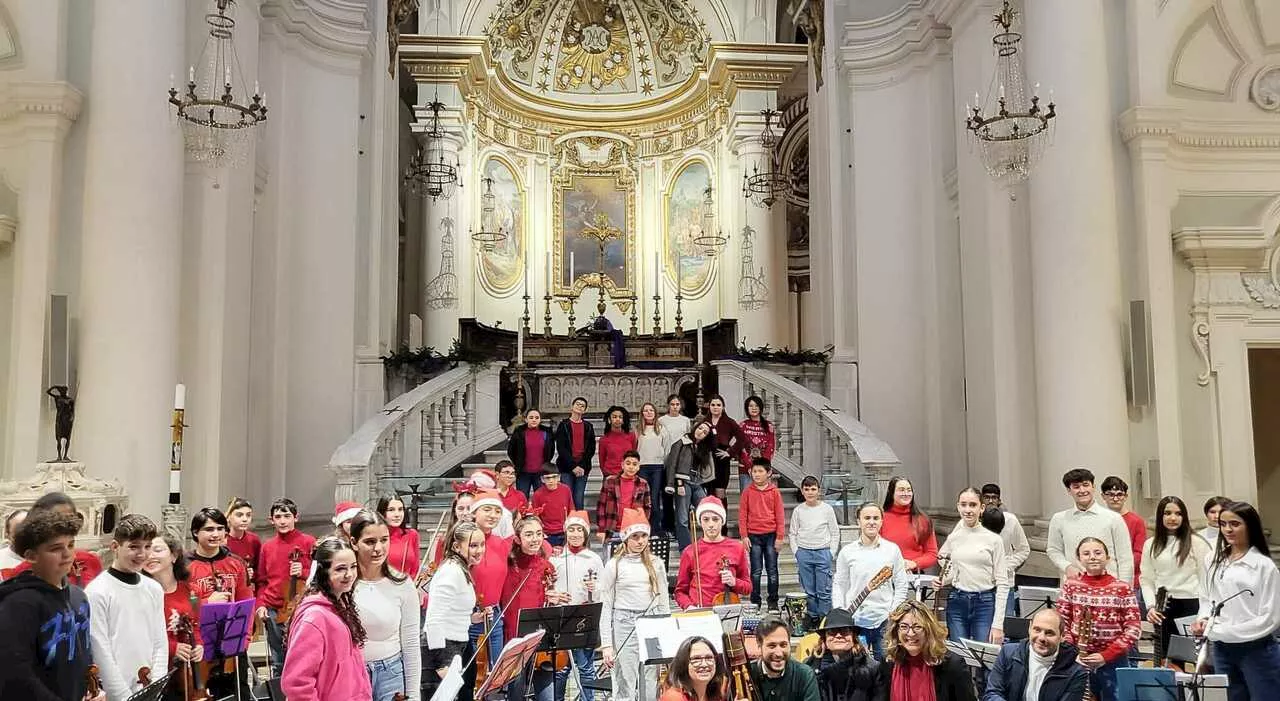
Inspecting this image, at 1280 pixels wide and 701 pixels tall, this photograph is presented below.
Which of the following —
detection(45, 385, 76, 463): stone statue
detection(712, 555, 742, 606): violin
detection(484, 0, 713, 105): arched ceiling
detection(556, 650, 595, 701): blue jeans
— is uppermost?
detection(484, 0, 713, 105): arched ceiling

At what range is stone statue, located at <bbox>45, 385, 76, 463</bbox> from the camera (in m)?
8.10

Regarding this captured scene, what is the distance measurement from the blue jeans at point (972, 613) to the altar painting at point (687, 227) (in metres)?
18.7

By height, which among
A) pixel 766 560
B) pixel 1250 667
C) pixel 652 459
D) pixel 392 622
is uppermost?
pixel 652 459

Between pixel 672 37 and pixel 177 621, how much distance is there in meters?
23.1

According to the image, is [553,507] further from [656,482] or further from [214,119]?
[214,119]

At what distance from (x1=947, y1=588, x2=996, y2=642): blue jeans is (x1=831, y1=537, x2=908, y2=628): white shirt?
44 centimetres

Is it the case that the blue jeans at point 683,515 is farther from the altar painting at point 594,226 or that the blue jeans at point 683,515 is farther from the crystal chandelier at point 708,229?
the altar painting at point 594,226

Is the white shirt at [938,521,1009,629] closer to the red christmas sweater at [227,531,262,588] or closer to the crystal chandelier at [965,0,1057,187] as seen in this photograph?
the crystal chandelier at [965,0,1057,187]

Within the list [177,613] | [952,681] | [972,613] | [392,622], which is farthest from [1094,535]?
[177,613]

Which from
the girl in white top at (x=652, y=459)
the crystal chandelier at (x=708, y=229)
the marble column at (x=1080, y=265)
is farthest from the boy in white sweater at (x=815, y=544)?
the crystal chandelier at (x=708, y=229)

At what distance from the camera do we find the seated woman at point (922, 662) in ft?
16.8

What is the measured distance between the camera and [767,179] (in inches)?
799

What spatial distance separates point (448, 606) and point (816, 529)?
3709mm

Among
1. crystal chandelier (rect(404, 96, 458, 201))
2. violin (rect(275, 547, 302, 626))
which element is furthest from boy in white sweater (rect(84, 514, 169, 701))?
crystal chandelier (rect(404, 96, 458, 201))
